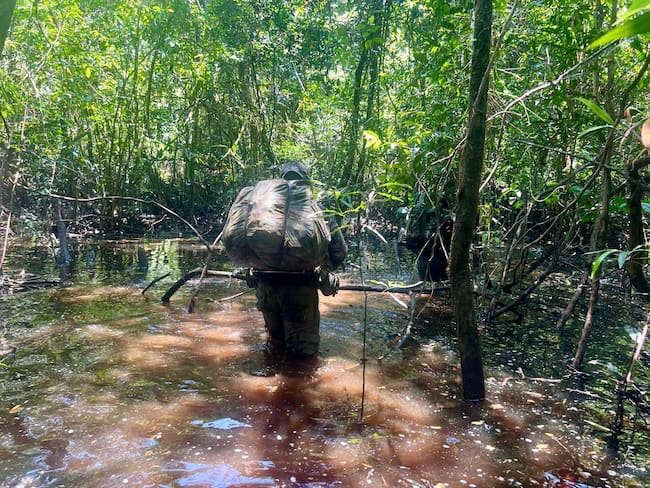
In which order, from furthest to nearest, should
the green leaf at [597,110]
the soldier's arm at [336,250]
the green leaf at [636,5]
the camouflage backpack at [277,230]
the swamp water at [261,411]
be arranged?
the soldier's arm at [336,250] < the camouflage backpack at [277,230] < the swamp water at [261,411] < the green leaf at [597,110] < the green leaf at [636,5]

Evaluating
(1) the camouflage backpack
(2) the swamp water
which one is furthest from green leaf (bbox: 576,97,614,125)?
(1) the camouflage backpack

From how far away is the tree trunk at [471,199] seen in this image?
3580 mm

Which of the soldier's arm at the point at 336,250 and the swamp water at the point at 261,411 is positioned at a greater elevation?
the soldier's arm at the point at 336,250

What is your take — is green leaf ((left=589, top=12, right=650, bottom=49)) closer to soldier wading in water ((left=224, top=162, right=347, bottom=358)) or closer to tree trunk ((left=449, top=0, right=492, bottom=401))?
tree trunk ((left=449, top=0, right=492, bottom=401))

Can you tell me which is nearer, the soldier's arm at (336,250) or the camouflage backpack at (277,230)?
the camouflage backpack at (277,230)

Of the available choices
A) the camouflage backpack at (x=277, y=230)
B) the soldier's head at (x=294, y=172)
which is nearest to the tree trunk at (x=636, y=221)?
the camouflage backpack at (x=277, y=230)

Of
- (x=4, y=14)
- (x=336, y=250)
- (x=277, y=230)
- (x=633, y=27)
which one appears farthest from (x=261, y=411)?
(x=633, y=27)

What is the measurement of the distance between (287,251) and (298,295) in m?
0.87

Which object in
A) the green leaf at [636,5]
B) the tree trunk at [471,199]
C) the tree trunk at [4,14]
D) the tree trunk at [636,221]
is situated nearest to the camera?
the green leaf at [636,5]

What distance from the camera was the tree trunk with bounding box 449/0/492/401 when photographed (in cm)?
358

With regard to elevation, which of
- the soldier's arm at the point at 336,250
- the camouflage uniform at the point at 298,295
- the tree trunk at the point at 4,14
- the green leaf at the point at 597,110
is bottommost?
the camouflage uniform at the point at 298,295

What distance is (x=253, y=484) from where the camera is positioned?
121 inches

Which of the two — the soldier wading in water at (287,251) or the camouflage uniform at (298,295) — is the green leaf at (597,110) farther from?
the camouflage uniform at (298,295)

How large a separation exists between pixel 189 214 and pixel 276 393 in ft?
47.0
